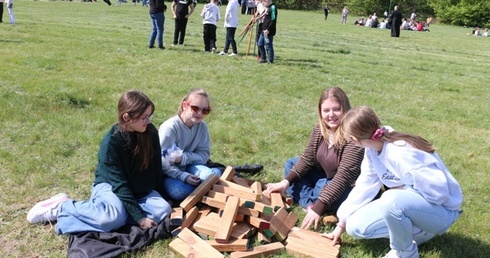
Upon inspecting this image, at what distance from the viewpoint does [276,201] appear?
3.91 meters

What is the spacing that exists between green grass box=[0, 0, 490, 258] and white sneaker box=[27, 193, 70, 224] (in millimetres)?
87

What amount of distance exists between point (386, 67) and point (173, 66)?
623cm

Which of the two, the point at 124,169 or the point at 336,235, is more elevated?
the point at 124,169

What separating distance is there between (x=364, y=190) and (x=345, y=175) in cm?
36

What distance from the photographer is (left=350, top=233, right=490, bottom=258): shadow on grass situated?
344cm

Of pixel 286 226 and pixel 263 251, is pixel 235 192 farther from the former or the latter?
pixel 263 251

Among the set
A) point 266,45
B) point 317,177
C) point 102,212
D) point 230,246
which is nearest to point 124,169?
point 102,212

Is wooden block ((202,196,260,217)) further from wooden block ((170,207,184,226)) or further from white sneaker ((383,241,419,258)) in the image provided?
→ white sneaker ((383,241,419,258))

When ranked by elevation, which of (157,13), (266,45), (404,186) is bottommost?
(404,186)

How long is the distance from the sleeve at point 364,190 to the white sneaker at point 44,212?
2.26 meters

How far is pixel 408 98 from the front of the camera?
9078mm

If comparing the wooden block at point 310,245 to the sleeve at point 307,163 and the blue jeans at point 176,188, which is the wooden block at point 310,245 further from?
the blue jeans at point 176,188

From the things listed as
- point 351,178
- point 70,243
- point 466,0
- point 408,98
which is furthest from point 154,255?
point 466,0

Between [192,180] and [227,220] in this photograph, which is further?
[192,180]
